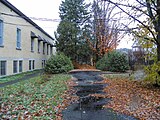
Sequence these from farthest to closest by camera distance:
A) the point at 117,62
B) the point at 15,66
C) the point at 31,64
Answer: the point at 31,64 → the point at 117,62 → the point at 15,66

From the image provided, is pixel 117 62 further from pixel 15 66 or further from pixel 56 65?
pixel 15 66

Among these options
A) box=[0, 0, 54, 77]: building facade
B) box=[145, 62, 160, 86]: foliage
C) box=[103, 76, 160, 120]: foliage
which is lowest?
box=[103, 76, 160, 120]: foliage

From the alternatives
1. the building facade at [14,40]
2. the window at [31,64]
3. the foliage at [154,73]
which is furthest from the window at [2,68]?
the foliage at [154,73]

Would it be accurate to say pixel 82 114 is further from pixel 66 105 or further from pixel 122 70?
pixel 122 70

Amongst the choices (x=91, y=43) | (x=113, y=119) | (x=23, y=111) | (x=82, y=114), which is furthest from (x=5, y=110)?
(x=91, y=43)

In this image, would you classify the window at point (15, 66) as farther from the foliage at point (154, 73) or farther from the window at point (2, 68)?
the foliage at point (154, 73)

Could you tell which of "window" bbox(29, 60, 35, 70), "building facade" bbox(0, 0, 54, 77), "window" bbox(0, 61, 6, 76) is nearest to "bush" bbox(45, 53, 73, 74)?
"building facade" bbox(0, 0, 54, 77)

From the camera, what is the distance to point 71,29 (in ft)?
83.0

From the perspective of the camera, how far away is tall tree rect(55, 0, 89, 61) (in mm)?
25422

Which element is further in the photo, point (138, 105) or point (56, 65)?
point (56, 65)

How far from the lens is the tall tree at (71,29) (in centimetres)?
2542

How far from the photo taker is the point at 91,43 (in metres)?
27.2

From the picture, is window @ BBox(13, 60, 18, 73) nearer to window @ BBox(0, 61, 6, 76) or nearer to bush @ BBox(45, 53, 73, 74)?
window @ BBox(0, 61, 6, 76)

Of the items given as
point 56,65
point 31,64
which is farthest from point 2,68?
point 31,64
